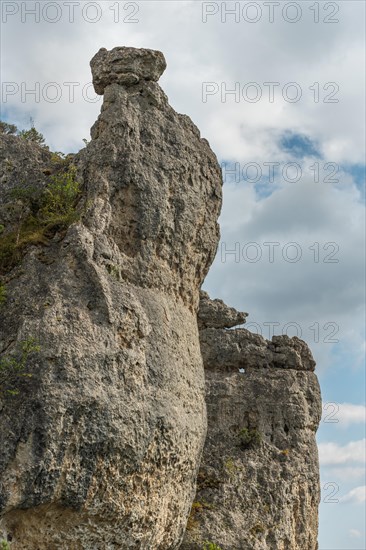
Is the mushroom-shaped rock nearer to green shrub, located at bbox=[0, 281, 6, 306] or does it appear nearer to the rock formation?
the rock formation

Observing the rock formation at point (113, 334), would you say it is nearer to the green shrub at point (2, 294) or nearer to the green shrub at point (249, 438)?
the green shrub at point (2, 294)

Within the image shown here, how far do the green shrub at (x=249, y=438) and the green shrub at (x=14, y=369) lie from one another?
11131mm

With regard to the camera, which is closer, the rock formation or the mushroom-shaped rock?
the rock formation

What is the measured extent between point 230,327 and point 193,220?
8826mm

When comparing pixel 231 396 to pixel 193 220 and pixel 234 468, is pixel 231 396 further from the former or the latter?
pixel 193 220

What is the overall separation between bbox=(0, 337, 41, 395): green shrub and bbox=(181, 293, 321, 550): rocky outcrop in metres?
9.19

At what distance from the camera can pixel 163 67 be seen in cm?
1888

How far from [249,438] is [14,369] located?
11.4m

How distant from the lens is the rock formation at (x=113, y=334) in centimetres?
1357

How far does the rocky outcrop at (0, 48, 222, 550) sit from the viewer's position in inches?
532

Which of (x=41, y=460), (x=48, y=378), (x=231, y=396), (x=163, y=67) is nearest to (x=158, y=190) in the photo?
(x=163, y=67)

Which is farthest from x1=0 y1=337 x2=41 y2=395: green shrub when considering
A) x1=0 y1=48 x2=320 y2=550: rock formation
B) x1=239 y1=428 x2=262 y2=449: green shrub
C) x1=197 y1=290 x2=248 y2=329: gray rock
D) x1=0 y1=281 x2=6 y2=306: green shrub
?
x1=197 y1=290 x2=248 y2=329: gray rock

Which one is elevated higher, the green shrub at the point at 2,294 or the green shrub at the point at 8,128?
the green shrub at the point at 8,128

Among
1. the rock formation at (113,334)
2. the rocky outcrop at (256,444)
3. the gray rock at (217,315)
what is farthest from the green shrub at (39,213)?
the gray rock at (217,315)
